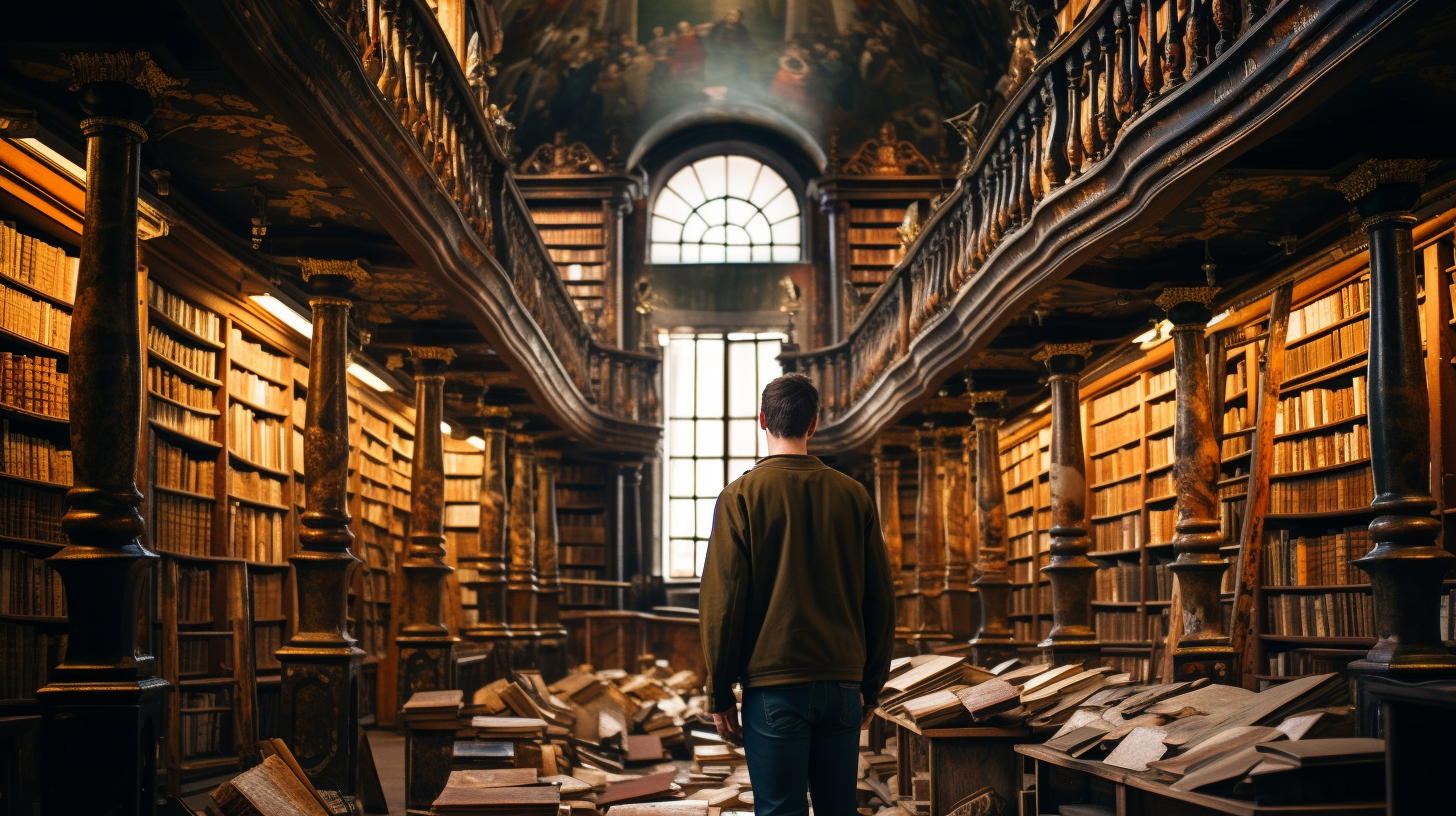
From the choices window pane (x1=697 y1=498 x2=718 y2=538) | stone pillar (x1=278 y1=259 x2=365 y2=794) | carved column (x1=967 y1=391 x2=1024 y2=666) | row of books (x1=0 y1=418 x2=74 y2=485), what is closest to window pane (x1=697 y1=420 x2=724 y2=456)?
window pane (x1=697 y1=498 x2=718 y2=538)

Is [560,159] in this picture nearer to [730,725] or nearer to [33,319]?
[33,319]

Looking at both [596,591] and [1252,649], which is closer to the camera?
[1252,649]

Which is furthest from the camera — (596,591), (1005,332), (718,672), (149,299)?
(596,591)

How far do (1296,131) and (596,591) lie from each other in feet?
40.1

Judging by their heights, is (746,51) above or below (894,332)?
above

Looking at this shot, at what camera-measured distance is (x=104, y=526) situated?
4039 millimetres

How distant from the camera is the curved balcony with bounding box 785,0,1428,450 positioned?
411cm

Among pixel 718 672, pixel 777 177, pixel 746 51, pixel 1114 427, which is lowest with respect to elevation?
pixel 718 672

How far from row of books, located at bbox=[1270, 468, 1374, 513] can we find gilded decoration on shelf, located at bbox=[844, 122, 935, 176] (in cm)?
968

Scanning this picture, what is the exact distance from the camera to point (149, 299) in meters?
6.84

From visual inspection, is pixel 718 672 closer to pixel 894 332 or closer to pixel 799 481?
pixel 799 481

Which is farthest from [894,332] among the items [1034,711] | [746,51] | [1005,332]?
[746,51]

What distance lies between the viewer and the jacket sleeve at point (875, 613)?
3.37 metres

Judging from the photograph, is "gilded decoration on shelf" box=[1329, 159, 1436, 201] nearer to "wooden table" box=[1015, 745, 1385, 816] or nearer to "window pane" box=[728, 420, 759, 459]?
"wooden table" box=[1015, 745, 1385, 816]
